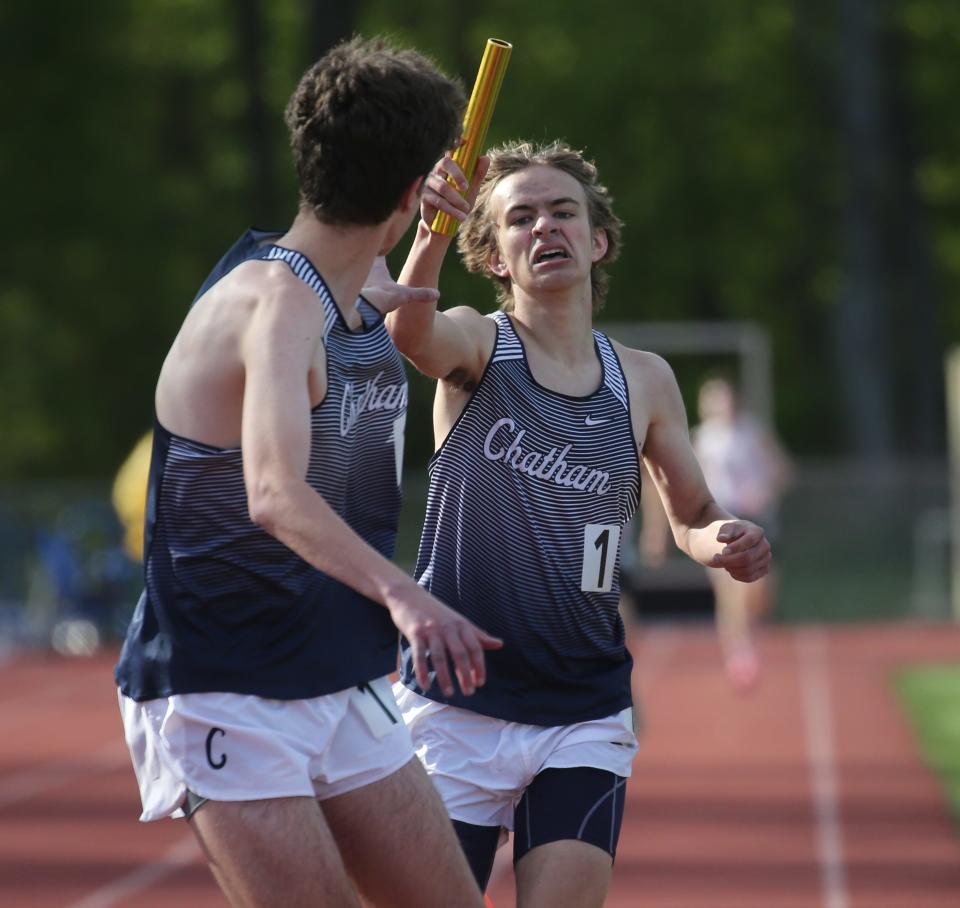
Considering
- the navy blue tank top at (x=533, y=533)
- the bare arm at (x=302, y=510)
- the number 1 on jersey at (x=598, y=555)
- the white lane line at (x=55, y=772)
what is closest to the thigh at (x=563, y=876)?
the navy blue tank top at (x=533, y=533)

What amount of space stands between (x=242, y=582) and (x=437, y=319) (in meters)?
0.91

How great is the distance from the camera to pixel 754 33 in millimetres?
33219

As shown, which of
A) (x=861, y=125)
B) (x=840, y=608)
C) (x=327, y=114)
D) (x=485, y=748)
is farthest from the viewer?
(x=861, y=125)

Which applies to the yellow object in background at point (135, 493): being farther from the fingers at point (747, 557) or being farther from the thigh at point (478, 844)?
the fingers at point (747, 557)

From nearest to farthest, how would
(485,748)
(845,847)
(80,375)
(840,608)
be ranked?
1. (485,748)
2. (845,847)
3. (840,608)
4. (80,375)

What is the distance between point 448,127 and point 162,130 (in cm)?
3189

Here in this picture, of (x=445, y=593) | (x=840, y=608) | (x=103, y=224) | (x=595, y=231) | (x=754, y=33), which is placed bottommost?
(x=840, y=608)

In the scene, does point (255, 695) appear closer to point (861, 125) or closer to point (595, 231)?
point (595, 231)

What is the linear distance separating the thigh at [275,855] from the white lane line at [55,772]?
24.2ft

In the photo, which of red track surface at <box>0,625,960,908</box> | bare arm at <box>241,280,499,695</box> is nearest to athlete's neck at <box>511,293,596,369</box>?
bare arm at <box>241,280,499,695</box>

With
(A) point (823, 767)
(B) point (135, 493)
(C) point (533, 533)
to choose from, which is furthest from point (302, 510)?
(B) point (135, 493)

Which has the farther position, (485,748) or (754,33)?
(754,33)

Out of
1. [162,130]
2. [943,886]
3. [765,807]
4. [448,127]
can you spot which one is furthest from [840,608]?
[448,127]

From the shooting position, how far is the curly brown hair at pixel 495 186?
394 cm
